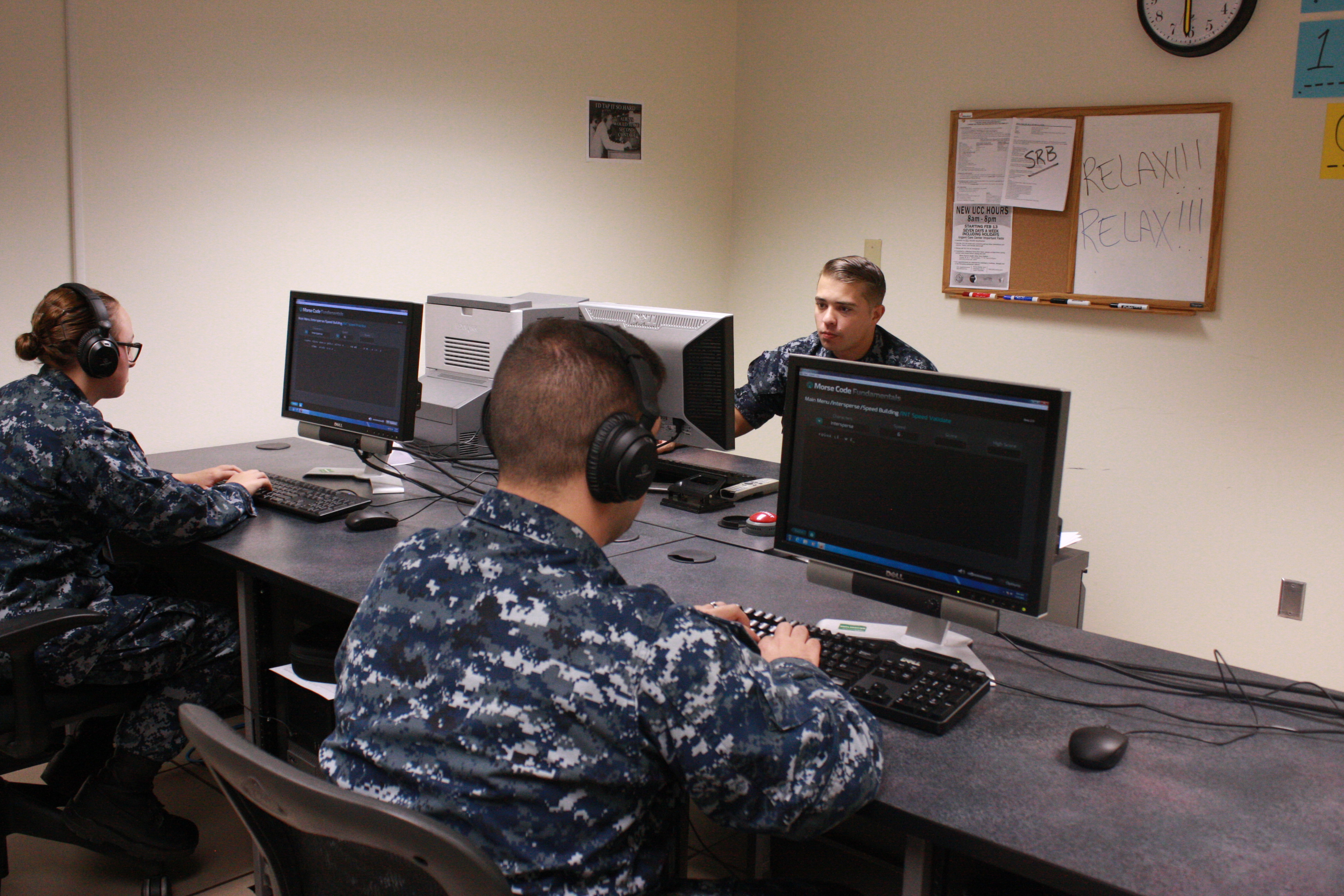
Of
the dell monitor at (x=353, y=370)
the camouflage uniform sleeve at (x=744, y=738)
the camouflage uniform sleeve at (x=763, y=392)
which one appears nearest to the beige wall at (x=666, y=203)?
the dell monitor at (x=353, y=370)

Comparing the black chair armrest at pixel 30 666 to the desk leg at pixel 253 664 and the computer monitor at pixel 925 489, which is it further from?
the computer monitor at pixel 925 489

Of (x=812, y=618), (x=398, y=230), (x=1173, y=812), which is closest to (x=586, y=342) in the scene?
(x=812, y=618)

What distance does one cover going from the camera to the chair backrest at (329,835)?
0.92m

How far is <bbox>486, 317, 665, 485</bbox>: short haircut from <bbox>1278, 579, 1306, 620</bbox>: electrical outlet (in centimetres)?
278

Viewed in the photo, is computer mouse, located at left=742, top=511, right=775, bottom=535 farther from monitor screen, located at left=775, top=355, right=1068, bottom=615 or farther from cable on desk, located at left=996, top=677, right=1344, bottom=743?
cable on desk, located at left=996, top=677, right=1344, bottom=743

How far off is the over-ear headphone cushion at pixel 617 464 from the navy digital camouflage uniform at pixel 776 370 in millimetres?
1905

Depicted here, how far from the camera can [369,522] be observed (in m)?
2.30

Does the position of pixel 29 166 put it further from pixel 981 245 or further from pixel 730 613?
pixel 981 245

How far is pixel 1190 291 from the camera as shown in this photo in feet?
10.9

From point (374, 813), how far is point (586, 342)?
0.58 m

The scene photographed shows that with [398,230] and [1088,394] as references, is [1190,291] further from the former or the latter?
[398,230]

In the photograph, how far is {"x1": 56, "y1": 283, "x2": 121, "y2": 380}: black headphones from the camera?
7.09 ft

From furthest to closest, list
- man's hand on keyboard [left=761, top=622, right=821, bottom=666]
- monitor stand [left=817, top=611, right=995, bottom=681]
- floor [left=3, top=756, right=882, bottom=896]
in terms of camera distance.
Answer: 1. floor [left=3, top=756, right=882, bottom=896]
2. monitor stand [left=817, top=611, right=995, bottom=681]
3. man's hand on keyboard [left=761, top=622, right=821, bottom=666]

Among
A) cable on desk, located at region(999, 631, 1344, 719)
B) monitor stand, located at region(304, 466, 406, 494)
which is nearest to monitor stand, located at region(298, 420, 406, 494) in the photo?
monitor stand, located at region(304, 466, 406, 494)
